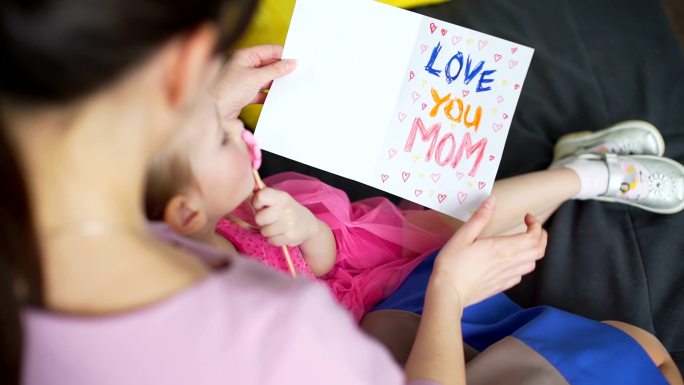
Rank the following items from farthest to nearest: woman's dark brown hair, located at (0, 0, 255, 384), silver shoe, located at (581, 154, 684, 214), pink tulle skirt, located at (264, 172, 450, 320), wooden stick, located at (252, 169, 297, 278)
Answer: silver shoe, located at (581, 154, 684, 214) < pink tulle skirt, located at (264, 172, 450, 320) < wooden stick, located at (252, 169, 297, 278) < woman's dark brown hair, located at (0, 0, 255, 384)

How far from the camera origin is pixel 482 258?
0.96 m

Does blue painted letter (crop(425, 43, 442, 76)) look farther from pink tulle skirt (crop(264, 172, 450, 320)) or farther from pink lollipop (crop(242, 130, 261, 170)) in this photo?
pink lollipop (crop(242, 130, 261, 170))

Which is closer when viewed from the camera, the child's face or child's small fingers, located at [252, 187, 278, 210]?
the child's face

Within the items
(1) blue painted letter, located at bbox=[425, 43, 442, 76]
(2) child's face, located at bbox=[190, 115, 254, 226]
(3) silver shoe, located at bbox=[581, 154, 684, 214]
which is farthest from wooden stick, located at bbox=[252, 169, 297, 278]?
(3) silver shoe, located at bbox=[581, 154, 684, 214]

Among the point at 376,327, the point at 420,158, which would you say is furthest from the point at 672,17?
the point at 376,327

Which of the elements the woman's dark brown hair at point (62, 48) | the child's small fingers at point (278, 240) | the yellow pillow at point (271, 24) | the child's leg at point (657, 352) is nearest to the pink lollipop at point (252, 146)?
the child's small fingers at point (278, 240)

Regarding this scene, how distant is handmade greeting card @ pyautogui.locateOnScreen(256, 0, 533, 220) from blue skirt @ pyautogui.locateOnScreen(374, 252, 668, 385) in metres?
0.17

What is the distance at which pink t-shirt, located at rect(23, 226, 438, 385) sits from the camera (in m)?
0.53

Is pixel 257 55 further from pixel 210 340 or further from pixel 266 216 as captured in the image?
pixel 210 340

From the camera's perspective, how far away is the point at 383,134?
3.58ft

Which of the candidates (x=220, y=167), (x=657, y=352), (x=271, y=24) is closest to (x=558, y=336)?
(x=657, y=352)

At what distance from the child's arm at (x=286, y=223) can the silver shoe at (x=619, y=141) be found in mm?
578

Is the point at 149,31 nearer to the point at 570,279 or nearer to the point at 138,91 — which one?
the point at 138,91

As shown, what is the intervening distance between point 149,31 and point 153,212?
0.34 meters
